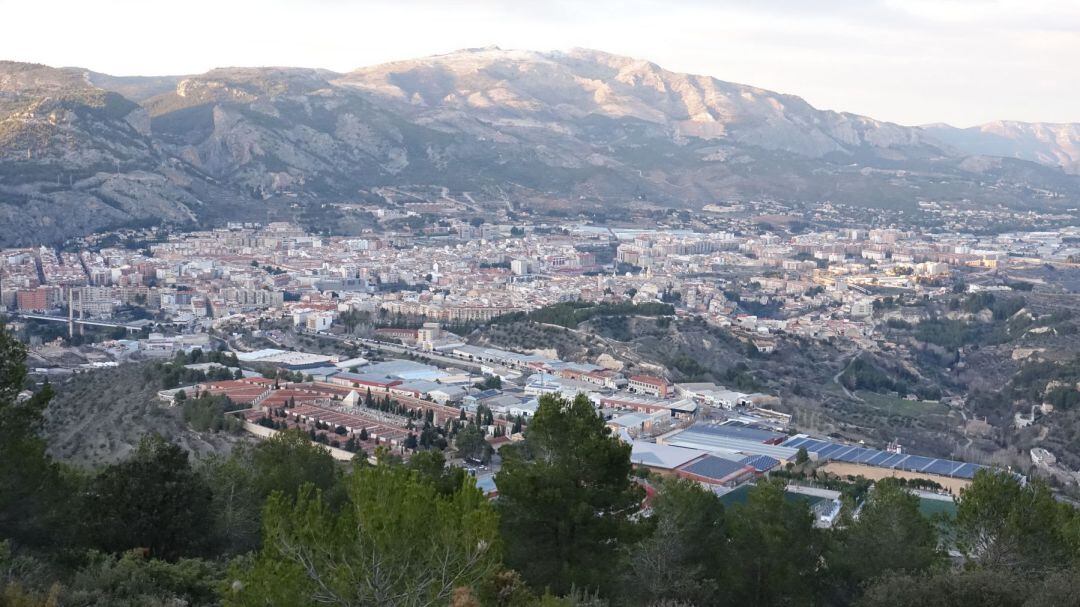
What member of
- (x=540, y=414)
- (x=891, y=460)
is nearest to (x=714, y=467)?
(x=891, y=460)

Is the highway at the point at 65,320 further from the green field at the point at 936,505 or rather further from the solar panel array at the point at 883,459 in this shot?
the green field at the point at 936,505

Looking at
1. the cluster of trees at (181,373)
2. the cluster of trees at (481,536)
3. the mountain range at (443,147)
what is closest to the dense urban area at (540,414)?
the cluster of trees at (481,536)

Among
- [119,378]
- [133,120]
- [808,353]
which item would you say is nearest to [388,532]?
[119,378]

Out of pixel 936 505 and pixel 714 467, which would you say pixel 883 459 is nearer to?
pixel 936 505

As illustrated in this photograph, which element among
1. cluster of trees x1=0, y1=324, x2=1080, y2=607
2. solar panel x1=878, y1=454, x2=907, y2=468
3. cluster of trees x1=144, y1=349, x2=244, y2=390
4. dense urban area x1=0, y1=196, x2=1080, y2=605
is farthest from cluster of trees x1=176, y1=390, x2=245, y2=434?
solar panel x1=878, y1=454, x2=907, y2=468

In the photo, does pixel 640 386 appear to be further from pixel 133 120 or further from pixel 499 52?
pixel 499 52

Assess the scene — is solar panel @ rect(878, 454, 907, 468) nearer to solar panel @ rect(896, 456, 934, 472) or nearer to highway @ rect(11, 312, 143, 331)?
solar panel @ rect(896, 456, 934, 472)
